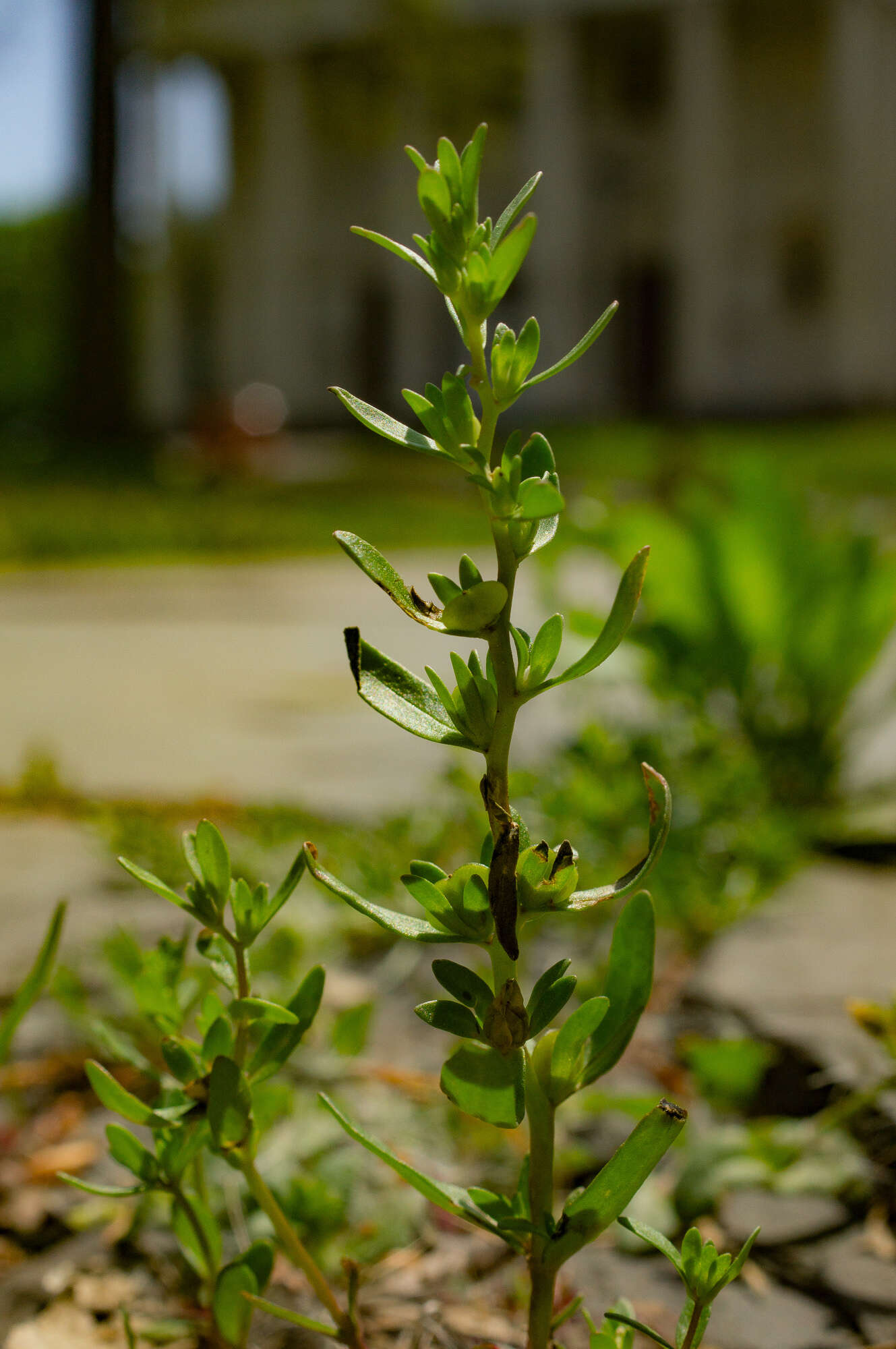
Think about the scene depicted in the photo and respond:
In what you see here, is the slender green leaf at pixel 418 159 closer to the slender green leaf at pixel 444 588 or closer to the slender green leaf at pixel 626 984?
the slender green leaf at pixel 444 588

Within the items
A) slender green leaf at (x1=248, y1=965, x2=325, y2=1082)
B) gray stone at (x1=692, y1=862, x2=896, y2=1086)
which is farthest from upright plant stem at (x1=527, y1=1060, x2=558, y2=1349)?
gray stone at (x1=692, y1=862, x2=896, y2=1086)

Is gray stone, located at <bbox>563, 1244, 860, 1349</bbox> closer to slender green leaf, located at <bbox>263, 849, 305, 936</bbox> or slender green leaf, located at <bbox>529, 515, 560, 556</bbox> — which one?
slender green leaf, located at <bbox>263, 849, 305, 936</bbox>

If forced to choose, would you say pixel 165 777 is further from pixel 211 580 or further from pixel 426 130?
pixel 426 130

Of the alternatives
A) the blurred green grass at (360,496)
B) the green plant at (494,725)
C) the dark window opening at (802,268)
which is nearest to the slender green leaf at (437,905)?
the green plant at (494,725)

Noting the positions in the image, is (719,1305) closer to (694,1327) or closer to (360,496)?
(694,1327)

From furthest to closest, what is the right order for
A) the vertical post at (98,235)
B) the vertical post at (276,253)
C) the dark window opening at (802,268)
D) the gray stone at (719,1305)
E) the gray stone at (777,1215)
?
the vertical post at (276,253)
the dark window opening at (802,268)
the vertical post at (98,235)
the gray stone at (777,1215)
the gray stone at (719,1305)

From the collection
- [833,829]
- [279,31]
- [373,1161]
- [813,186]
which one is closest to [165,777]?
[833,829]
